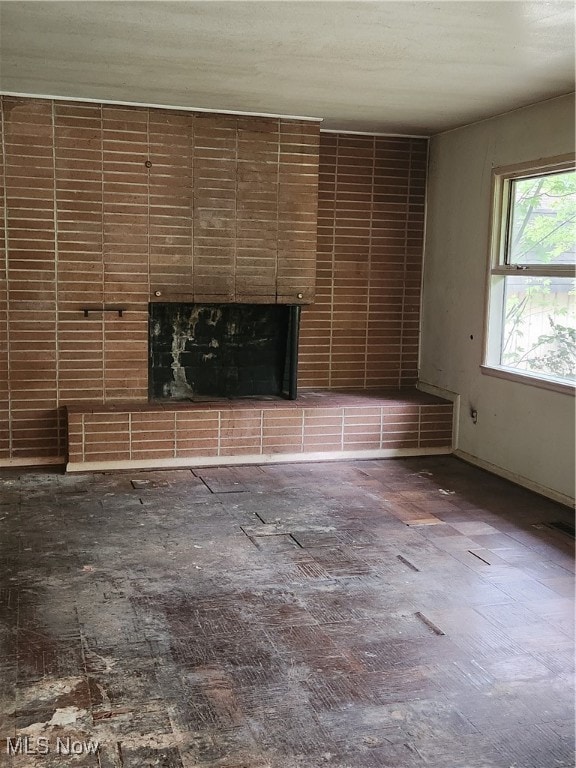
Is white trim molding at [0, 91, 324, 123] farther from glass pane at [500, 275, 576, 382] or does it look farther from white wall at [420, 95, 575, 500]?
glass pane at [500, 275, 576, 382]

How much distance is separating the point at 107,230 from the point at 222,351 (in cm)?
124

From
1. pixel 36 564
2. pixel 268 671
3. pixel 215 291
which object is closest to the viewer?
pixel 268 671

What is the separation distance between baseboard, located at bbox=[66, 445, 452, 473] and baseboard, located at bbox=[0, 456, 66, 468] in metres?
0.27

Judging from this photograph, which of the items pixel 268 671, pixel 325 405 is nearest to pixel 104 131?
pixel 325 405

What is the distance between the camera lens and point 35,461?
5.29 m

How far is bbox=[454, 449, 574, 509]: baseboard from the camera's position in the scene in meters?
4.67

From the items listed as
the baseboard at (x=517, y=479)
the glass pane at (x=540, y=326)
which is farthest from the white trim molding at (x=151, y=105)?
the baseboard at (x=517, y=479)

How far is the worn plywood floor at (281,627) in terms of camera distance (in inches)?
90.9

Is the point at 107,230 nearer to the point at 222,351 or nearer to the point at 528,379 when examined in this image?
the point at 222,351

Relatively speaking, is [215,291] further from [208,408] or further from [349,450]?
[349,450]

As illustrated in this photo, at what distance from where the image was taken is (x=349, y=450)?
223 inches

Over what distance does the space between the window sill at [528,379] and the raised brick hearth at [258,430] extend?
0.57 metres

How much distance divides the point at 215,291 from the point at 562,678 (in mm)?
3601

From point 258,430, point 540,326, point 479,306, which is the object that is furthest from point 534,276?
point 258,430
